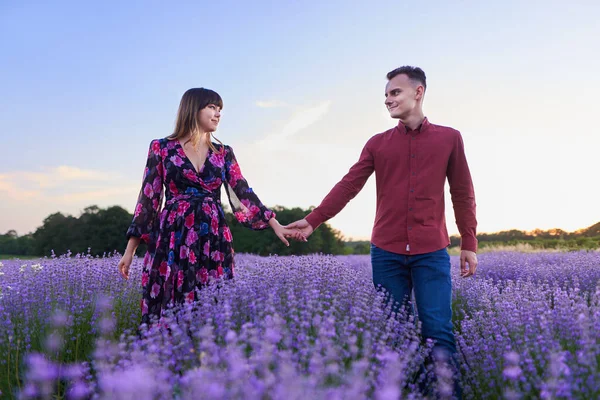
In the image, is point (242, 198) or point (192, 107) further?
point (242, 198)

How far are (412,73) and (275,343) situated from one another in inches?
74.9

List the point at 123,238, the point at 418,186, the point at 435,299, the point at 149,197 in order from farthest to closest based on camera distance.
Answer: the point at 123,238
the point at 149,197
the point at 418,186
the point at 435,299

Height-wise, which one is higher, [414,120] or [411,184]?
→ [414,120]

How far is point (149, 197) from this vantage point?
11.1 feet

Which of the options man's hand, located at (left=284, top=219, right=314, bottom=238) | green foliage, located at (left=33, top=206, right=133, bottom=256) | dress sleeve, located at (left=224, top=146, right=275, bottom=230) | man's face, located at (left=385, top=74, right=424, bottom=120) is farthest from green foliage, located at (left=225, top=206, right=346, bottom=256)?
man's face, located at (left=385, top=74, right=424, bottom=120)

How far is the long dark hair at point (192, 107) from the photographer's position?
332cm

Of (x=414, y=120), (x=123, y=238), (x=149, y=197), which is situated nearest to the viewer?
(x=414, y=120)

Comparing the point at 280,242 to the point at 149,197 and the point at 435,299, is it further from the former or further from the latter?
the point at 435,299

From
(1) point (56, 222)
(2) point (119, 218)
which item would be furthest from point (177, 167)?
(1) point (56, 222)

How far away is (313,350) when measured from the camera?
179 centimetres

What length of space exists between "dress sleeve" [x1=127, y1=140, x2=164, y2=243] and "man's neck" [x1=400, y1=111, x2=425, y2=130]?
5.18ft

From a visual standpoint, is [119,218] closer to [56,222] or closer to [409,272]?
[56,222]

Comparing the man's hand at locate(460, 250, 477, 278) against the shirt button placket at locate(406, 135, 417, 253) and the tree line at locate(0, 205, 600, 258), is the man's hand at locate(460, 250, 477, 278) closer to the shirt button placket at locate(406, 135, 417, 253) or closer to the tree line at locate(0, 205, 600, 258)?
the shirt button placket at locate(406, 135, 417, 253)

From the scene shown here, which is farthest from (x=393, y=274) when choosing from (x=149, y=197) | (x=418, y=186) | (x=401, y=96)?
(x=149, y=197)
